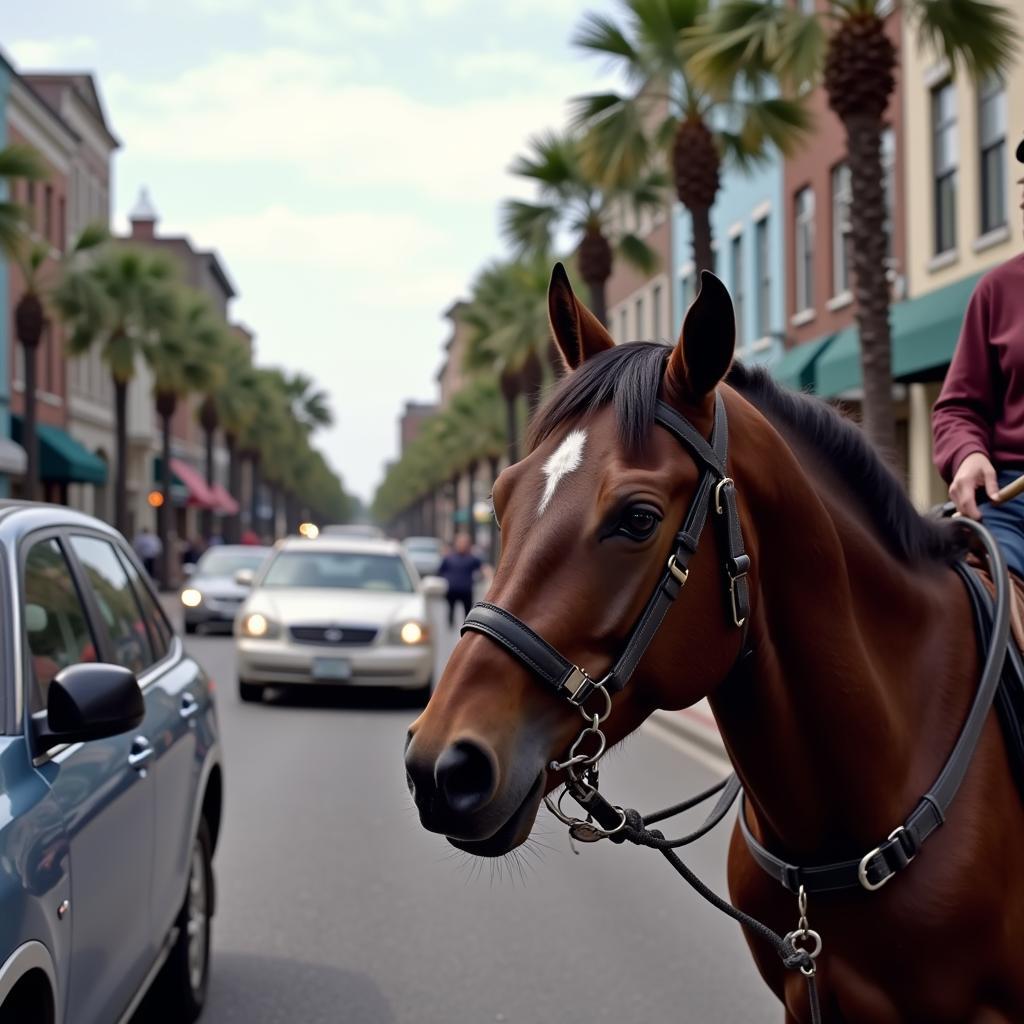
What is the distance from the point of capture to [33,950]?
9.45 feet

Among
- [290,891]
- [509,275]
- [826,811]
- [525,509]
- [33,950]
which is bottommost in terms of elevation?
[290,891]

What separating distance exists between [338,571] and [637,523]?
44.1 ft

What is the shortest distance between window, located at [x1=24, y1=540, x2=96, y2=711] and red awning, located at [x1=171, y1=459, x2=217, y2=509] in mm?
57704

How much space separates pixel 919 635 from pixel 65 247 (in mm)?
45730

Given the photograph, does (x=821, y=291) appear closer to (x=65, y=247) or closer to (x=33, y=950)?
(x=33, y=950)

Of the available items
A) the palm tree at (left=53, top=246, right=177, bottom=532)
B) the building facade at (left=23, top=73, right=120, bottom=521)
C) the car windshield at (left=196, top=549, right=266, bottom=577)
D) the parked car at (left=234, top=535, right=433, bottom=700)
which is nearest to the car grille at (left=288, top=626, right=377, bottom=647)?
the parked car at (left=234, top=535, right=433, bottom=700)

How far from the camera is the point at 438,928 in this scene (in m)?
6.14

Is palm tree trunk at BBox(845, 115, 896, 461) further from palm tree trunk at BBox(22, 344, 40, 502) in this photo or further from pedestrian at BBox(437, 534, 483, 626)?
palm tree trunk at BBox(22, 344, 40, 502)

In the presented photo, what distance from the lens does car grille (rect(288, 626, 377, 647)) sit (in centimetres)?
1401

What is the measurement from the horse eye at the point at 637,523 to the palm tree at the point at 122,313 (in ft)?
113

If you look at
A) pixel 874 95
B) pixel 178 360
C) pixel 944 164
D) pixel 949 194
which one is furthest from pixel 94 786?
pixel 178 360

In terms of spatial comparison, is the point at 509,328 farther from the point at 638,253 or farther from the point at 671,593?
the point at 671,593

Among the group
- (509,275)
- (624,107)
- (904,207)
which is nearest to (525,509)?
(624,107)

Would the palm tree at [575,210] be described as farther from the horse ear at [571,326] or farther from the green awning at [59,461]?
the horse ear at [571,326]
